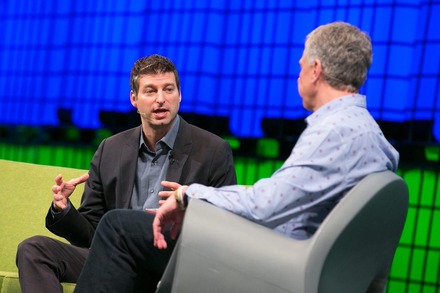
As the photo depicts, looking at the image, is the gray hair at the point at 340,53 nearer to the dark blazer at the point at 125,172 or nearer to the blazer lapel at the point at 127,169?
the dark blazer at the point at 125,172

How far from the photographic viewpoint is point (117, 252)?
2.21 metres

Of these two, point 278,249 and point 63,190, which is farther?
point 63,190

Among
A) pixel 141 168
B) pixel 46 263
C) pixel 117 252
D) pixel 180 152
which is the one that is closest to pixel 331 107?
pixel 117 252

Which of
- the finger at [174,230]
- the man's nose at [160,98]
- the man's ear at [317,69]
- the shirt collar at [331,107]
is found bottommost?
the finger at [174,230]

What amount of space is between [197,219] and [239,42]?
12.7ft

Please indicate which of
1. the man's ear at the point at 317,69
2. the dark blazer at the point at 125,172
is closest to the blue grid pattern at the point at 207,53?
the dark blazer at the point at 125,172

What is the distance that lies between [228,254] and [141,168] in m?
0.87

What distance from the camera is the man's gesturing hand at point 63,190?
104 inches

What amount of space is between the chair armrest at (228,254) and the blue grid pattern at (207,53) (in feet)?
9.15

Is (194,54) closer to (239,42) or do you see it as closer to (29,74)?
(239,42)

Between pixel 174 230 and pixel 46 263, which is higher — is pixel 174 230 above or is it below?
above

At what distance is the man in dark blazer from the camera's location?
2715 mm

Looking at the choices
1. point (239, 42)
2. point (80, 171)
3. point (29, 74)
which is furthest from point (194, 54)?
point (80, 171)

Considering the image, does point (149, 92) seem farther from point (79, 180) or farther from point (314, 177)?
point (314, 177)
